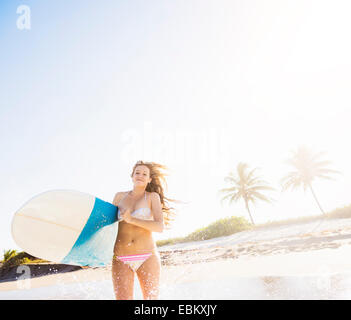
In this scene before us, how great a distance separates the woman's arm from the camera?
2.47 meters

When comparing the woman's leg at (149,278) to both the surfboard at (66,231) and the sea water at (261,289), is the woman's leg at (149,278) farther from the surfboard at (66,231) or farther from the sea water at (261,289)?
the sea water at (261,289)

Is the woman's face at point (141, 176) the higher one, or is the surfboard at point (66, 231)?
the woman's face at point (141, 176)

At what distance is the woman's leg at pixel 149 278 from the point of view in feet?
8.74

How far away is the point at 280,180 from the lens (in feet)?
101

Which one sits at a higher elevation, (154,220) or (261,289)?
(154,220)

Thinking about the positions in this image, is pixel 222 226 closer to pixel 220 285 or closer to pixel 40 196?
pixel 220 285

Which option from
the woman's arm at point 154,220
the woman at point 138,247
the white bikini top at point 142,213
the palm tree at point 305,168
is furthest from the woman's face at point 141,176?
the palm tree at point 305,168

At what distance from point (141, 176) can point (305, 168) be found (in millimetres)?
30867

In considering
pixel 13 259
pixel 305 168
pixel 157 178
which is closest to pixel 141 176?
pixel 157 178

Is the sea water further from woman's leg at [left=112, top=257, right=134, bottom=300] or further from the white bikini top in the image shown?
the white bikini top

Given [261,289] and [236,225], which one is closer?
[261,289]

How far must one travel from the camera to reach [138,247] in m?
2.73

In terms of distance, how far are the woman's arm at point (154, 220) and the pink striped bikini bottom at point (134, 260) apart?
33 centimetres

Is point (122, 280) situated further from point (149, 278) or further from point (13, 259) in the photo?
point (13, 259)
